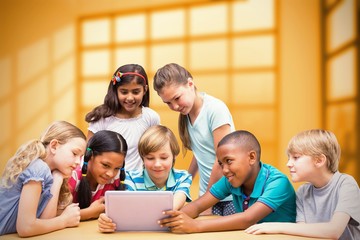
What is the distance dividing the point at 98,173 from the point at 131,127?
0.47 m

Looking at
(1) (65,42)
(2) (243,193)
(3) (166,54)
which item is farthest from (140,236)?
(1) (65,42)

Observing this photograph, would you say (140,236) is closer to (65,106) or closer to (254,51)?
(254,51)

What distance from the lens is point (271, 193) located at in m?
1.79

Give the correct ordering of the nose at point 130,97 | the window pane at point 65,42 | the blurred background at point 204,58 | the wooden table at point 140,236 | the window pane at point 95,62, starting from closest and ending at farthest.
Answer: the wooden table at point 140,236 < the nose at point 130,97 < the blurred background at point 204,58 < the window pane at point 95,62 < the window pane at point 65,42

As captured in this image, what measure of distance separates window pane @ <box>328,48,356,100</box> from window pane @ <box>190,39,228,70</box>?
107 centimetres

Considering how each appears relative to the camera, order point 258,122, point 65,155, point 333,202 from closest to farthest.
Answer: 1. point 333,202
2. point 65,155
3. point 258,122

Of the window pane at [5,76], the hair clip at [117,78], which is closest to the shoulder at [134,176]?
the hair clip at [117,78]

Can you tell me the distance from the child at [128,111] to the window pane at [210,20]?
Result: 2480 millimetres

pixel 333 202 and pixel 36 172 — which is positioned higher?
pixel 36 172

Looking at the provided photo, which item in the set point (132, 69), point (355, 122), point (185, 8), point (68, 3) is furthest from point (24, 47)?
point (355, 122)

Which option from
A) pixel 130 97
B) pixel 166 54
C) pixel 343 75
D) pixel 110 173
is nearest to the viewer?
pixel 110 173

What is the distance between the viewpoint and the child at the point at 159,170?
2004mm

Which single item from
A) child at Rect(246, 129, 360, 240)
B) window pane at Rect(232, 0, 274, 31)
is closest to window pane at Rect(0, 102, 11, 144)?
window pane at Rect(232, 0, 274, 31)

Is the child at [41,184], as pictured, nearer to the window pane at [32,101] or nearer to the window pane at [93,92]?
the window pane at [93,92]
